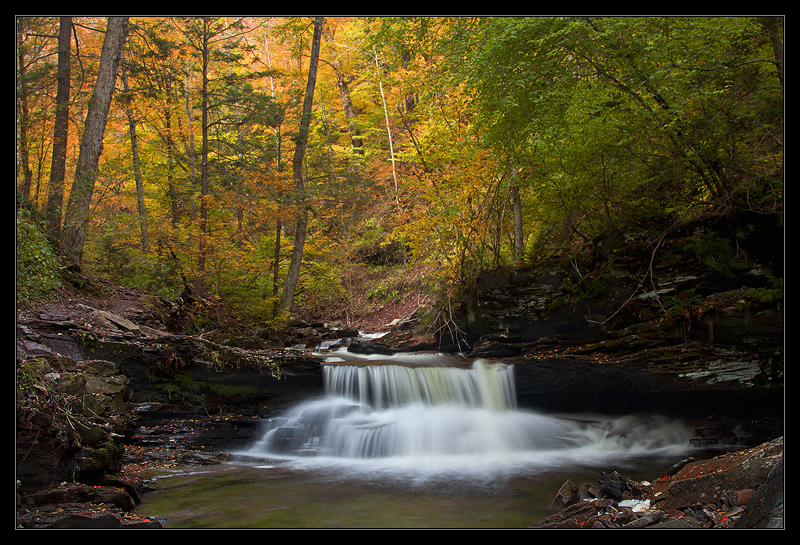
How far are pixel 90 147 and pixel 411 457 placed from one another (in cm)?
952

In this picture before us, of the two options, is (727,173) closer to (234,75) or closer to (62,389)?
(62,389)

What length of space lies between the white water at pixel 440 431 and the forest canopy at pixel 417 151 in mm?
3923

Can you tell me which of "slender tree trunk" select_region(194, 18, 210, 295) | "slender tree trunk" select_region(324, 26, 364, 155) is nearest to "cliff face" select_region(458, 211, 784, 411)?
"slender tree trunk" select_region(194, 18, 210, 295)

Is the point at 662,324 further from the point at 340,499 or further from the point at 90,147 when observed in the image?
the point at 90,147

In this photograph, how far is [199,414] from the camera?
8086mm

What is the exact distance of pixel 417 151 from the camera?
480 inches

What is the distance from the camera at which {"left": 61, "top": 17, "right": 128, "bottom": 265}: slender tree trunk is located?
30.9 feet

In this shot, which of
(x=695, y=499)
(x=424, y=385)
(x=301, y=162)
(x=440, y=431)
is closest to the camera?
(x=695, y=499)

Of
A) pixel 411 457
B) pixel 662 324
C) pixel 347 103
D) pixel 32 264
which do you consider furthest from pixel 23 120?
pixel 662 324

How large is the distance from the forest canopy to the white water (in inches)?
154

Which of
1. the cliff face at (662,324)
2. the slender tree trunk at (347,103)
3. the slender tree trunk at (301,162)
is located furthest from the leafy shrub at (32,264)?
the slender tree trunk at (347,103)

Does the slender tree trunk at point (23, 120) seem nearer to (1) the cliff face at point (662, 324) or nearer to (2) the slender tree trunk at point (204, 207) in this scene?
(2) the slender tree trunk at point (204, 207)

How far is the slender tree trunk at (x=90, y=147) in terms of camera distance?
9.41 meters

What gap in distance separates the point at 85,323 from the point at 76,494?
418 centimetres
